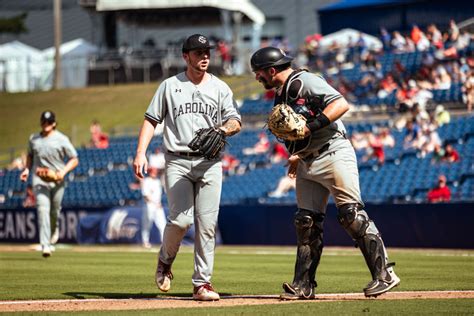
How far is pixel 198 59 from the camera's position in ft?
A: 30.7

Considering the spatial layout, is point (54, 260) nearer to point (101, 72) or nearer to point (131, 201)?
point (131, 201)

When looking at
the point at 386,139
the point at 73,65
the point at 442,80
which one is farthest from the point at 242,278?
the point at 73,65

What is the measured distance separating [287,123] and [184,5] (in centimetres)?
3779

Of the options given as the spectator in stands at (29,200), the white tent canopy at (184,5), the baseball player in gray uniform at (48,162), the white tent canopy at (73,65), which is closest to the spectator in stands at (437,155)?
the baseball player in gray uniform at (48,162)

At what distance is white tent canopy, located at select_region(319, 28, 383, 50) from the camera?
34.3m

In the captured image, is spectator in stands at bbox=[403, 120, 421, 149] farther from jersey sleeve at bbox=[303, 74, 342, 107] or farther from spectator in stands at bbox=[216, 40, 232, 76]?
spectator in stands at bbox=[216, 40, 232, 76]

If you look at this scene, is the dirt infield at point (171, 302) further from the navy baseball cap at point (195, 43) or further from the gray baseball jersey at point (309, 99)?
the navy baseball cap at point (195, 43)

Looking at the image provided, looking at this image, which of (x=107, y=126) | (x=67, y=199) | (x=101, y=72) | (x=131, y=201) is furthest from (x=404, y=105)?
(x=101, y=72)

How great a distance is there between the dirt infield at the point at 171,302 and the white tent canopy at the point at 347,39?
80.4 ft

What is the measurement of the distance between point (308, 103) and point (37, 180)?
7.68 m

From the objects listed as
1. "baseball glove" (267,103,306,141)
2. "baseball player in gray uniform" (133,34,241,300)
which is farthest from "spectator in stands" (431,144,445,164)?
"baseball glove" (267,103,306,141)

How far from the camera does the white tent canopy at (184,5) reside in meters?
45.0

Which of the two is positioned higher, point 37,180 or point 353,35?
point 353,35

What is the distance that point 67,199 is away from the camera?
29969 mm
